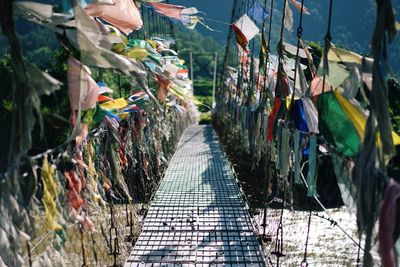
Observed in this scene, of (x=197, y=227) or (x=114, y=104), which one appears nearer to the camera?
(x=114, y=104)

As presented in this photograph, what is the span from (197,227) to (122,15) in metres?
1.35

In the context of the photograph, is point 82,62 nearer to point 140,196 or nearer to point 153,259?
point 153,259

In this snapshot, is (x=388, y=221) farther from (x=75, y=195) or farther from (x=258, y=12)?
(x=258, y=12)

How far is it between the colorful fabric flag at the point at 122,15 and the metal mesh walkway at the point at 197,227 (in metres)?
1.14

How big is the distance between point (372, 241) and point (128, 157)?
1.72m

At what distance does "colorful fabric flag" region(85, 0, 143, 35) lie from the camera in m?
1.77

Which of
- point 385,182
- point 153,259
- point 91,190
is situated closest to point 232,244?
point 153,259

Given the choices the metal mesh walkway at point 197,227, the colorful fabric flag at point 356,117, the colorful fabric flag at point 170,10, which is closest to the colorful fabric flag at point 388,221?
the colorful fabric flag at point 356,117

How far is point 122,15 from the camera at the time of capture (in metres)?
1.86

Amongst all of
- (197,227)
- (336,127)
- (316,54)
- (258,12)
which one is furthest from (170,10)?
(316,54)

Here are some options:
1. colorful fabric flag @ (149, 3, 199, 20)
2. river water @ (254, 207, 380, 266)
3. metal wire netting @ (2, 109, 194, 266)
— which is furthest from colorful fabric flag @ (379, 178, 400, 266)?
colorful fabric flag @ (149, 3, 199, 20)

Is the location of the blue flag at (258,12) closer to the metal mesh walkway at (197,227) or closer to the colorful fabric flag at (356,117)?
the metal mesh walkway at (197,227)

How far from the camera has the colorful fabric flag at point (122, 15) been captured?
1771mm

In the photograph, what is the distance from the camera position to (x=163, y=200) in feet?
10.5
